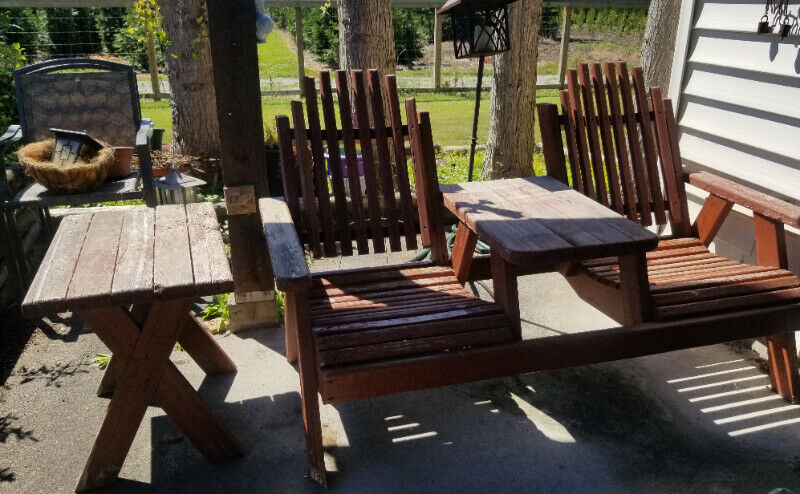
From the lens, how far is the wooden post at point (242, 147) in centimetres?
272

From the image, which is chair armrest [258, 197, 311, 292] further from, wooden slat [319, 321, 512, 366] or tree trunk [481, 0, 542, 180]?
tree trunk [481, 0, 542, 180]

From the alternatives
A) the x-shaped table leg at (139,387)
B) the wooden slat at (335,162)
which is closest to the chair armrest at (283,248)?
the wooden slat at (335,162)

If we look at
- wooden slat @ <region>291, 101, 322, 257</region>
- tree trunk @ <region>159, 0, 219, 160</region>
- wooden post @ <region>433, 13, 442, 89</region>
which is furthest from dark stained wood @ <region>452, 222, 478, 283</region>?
wooden post @ <region>433, 13, 442, 89</region>

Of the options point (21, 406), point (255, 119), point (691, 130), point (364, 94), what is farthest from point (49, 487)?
point (691, 130)

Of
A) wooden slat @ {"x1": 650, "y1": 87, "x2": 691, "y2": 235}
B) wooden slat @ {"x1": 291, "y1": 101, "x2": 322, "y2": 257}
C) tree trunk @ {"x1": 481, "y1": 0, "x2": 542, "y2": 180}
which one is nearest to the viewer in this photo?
wooden slat @ {"x1": 291, "y1": 101, "x2": 322, "y2": 257}

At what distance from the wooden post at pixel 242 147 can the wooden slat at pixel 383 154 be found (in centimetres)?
53

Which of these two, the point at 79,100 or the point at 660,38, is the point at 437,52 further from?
the point at 79,100

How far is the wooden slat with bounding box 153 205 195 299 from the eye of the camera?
1.98 meters

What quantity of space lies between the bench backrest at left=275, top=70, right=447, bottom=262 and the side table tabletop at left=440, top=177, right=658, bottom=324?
0.17 meters

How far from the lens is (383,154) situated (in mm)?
2984

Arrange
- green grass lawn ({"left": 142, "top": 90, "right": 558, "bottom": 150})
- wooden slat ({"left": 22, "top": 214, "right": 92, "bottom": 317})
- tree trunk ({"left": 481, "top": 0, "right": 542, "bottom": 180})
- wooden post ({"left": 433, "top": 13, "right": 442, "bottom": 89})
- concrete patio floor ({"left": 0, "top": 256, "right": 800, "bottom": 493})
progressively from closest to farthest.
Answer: wooden slat ({"left": 22, "top": 214, "right": 92, "bottom": 317}) < concrete patio floor ({"left": 0, "top": 256, "right": 800, "bottom": 493}) < tree trunk ({"left": 481, "top": 0, "right": 542, "bottom": 180}) < green grass lawn ({"left": 142, "top": 90, "right": 558, "bottom": 150}) < wooden post ({"left": 433, "top": 13, "right": 442, "bottom": 89})

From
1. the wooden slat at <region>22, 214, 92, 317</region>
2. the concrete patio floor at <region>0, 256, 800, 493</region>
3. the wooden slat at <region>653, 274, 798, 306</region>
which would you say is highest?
the wooden slat at <region>22, 214, 92, 317</region>

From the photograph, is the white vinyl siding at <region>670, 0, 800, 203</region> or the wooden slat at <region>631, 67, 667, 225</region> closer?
the white vinyl siding at <region>670, 0, 800, 203</region>

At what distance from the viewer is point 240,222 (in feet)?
10.00
